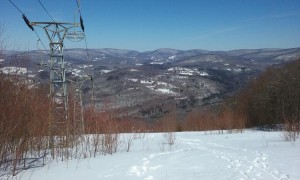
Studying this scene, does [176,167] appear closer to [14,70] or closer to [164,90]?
[14,70]

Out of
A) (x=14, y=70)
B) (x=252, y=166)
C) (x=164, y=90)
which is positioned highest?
(x=14, y=70)

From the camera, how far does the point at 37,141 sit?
8.73 metres

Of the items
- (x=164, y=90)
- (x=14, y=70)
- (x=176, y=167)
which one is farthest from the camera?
(x=164, y=90)

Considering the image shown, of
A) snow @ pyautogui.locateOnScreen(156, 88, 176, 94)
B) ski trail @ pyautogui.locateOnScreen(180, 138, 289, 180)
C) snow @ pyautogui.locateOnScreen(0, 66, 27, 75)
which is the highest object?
snow @ pyautogui.locateOnScreen(0, 66, 27, 75)

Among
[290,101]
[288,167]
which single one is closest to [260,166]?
[288,167]

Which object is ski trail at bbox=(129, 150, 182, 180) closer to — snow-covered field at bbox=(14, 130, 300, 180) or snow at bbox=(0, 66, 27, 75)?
snow-covered field at bbox=(14, 130, 300, 180)

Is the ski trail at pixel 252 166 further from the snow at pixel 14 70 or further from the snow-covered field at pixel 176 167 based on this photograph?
the snow at pixel 14 70

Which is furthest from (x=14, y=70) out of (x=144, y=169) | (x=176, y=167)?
(x=176, y=167)

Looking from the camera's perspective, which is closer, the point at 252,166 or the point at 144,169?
the point at 144,169

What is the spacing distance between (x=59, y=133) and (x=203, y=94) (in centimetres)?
13808

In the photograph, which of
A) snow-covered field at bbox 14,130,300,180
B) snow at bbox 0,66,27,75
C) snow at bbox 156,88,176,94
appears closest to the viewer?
snow-covered field at bbox 14,130,300,180

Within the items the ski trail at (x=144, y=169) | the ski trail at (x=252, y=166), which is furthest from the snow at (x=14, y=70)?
the ski trail at (x=252, y=166)

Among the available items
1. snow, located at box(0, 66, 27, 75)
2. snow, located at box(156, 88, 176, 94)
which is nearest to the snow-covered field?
snow, located at box(0, 66, 27, 75)

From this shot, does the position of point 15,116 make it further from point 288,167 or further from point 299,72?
point 299,72
